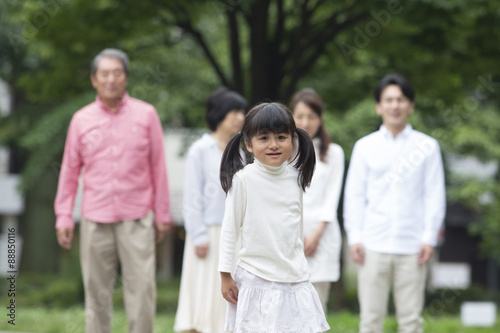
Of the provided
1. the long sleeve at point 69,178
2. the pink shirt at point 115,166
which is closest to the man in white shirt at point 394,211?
the pink shirt at point 115,166

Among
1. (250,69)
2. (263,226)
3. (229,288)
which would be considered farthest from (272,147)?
(250,69)

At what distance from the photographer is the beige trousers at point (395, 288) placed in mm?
4840

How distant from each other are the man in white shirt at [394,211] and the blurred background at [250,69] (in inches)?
117

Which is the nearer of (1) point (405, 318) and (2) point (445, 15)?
(1) point (405, 318)

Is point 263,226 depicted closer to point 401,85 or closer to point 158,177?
point 158,177

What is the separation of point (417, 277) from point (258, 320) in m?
1.66

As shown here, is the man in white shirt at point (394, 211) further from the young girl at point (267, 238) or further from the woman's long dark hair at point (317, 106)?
the young girl at point (267, 238)

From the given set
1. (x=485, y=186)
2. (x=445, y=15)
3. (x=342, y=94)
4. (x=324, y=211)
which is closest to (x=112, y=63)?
(x=324, y=211)

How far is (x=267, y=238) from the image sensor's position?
358cm

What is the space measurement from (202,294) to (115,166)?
40.1 inches

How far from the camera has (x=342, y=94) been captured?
1246cm

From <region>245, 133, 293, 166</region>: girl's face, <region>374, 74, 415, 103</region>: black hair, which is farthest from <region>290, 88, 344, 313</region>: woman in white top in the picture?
<region>245, 133, 293, 166</region>: girl's face

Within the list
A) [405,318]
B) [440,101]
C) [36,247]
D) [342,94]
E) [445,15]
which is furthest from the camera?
[36,247]

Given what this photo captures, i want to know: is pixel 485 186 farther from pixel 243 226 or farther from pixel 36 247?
pixel 243 226
